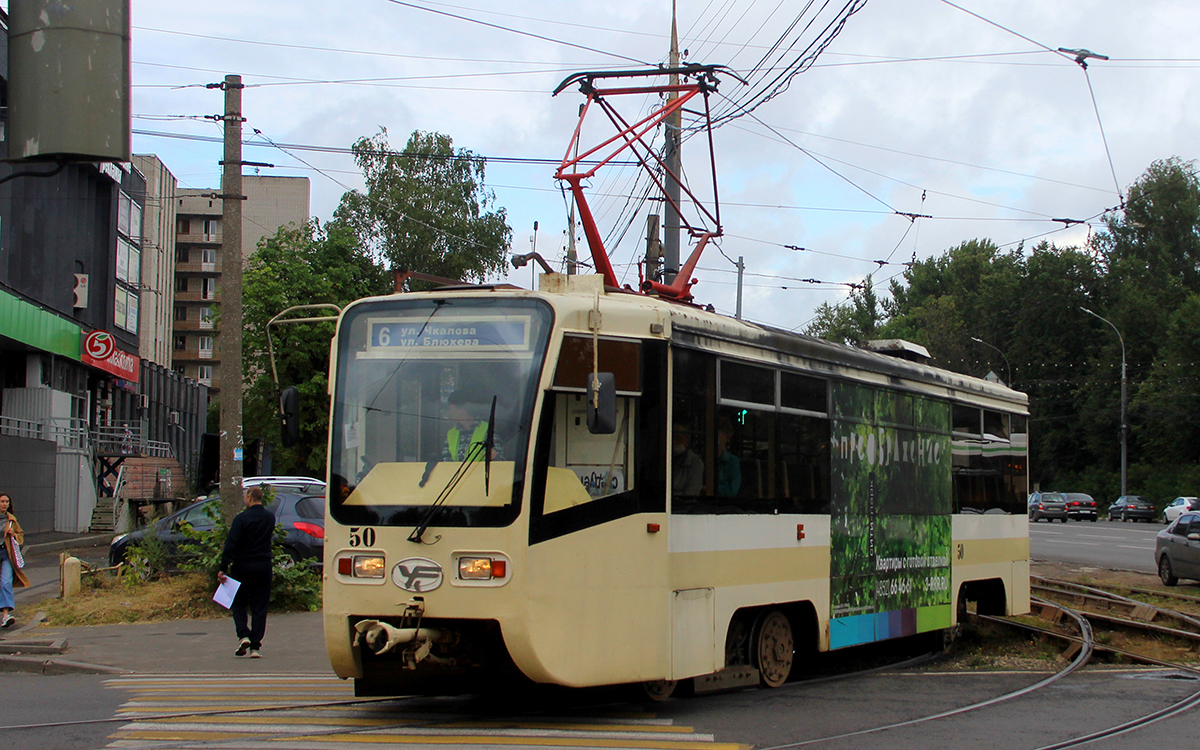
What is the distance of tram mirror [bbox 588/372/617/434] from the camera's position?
7246mm

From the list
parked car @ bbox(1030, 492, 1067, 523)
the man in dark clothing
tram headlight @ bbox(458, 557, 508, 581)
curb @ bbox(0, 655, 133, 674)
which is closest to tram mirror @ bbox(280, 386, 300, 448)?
tram headlight @ bbox(458, 557, 508, 581)

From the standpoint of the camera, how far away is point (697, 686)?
883cm

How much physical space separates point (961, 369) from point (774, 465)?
68729mm

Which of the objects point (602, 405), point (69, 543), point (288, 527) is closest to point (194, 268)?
point (69, 543)

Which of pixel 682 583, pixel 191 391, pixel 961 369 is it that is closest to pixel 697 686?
pixel 682 583

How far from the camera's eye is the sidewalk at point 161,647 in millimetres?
10891

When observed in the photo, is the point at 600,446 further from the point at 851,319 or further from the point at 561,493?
the point at 851,319

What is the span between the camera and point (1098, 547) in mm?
31922

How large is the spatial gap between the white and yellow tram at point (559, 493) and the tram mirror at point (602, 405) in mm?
14

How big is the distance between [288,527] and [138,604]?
2.83m

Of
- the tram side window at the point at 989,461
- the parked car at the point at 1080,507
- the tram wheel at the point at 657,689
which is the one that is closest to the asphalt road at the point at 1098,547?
the parked car at the point at 1080,507

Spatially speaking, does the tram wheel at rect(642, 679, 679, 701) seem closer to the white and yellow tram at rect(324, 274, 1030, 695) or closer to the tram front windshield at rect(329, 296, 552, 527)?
the white and yellow tram at rect(324, 274, 1030, 695)

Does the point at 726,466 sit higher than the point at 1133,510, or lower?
higher

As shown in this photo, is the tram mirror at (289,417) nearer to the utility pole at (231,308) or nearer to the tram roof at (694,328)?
the tram roof at (694,328)
